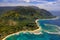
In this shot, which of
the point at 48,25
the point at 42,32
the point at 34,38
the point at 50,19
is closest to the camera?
the point at 34,38

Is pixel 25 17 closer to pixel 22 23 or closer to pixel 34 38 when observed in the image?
pixel 22 23

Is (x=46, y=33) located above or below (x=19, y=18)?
below

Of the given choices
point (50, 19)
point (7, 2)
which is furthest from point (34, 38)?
point (7, 2)

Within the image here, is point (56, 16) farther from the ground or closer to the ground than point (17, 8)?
closer to the ground

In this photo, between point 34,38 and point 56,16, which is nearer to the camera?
point 34,38

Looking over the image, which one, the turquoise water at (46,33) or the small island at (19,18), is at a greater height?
the small island at (19,18)

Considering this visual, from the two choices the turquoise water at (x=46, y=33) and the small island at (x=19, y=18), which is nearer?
the turquoise water at (x=46, y=33)
